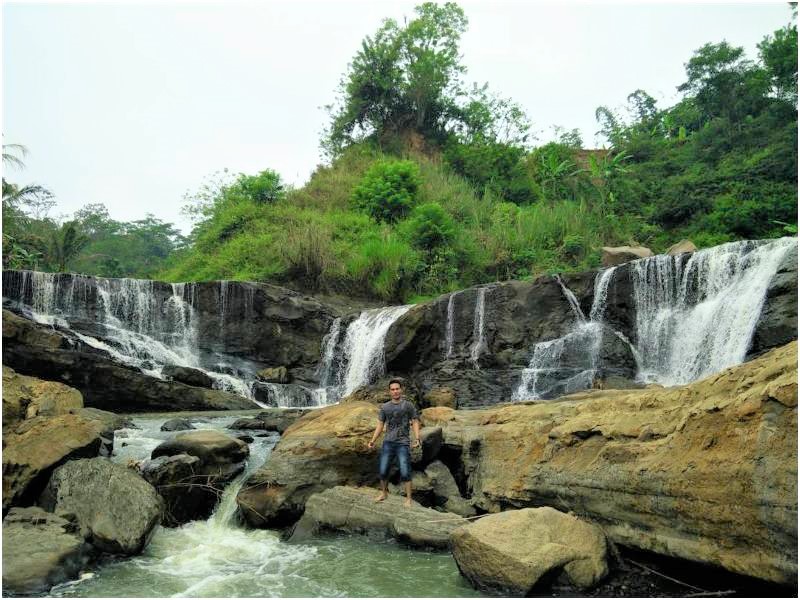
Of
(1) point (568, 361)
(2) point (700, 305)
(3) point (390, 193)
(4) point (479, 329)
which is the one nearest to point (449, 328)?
(4) point (479, 329)

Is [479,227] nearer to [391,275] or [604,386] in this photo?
[391,275]

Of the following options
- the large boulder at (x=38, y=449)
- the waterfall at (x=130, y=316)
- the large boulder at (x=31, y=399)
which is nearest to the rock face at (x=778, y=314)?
the large boulder at (x=38, y=449)

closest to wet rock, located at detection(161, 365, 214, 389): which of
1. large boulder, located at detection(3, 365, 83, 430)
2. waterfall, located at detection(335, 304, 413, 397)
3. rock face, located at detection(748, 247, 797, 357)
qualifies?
waterfall, located at detection(335, 304, 413, 397)

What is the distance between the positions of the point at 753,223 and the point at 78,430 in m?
24.0

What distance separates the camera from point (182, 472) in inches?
291

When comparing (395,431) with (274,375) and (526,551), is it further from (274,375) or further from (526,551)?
(274,375)

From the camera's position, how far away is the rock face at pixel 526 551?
492 cm

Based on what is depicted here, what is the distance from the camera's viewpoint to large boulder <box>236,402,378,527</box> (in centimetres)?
709

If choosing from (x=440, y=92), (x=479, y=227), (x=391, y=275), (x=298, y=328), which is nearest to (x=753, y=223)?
(x=479, y=227)

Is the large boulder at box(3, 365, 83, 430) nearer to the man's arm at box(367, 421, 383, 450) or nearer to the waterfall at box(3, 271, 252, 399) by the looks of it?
the man's arm at box(367, 421, 383, 450)

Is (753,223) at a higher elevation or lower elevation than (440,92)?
lower

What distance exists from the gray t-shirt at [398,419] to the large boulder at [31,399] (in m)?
4.74

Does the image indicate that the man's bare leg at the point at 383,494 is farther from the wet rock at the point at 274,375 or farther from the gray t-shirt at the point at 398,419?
the wet rock at the point at 274,375

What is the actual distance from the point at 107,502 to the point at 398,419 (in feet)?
11.0
